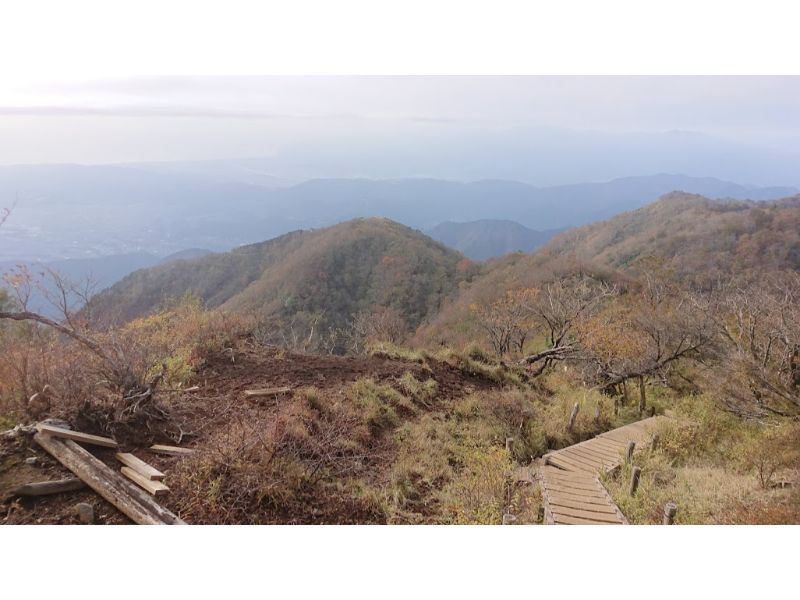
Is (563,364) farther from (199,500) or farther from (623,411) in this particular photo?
(199,500)

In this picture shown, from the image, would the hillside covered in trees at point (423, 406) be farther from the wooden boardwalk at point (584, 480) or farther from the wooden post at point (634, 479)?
the wooden boardwalk at point (584, 480)

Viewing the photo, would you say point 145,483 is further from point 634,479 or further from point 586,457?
point 586,457

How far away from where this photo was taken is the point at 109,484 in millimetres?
3504

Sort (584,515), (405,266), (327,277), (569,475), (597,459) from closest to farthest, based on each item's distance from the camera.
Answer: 1. (584,515)
2. (569,475)
3. (597,459)
4. (327,277)
5. (405,266)

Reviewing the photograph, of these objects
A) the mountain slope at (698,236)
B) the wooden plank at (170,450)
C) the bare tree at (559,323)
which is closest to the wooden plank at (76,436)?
the wooden plank at (170,450)

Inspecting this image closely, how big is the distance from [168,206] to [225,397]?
64.8 m

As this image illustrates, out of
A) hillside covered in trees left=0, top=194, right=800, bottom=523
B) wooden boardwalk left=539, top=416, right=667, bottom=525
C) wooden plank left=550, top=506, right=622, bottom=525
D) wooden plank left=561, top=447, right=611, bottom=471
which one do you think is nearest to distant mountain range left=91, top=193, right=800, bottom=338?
hillside covered in trees left=0, top=194, right=800, bottom=523

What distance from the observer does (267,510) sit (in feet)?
12.7

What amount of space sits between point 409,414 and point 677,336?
6.96 metres

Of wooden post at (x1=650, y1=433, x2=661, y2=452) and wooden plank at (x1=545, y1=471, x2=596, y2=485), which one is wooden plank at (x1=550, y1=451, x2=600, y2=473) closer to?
wooden plank at (x1=545, y1=471, x2=596, y2=485)

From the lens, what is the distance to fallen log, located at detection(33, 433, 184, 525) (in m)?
3.38

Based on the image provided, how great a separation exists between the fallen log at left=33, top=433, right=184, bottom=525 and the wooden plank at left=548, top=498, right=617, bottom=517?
326 centimetres

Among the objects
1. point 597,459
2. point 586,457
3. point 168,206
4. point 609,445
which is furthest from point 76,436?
point 168,206

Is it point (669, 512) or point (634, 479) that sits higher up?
point (669, 512)
